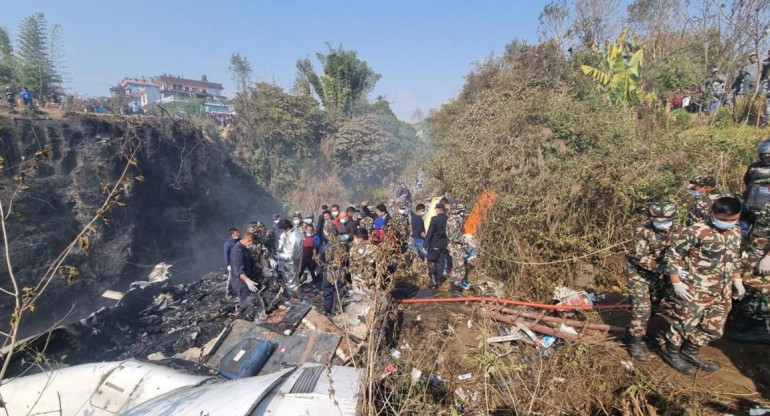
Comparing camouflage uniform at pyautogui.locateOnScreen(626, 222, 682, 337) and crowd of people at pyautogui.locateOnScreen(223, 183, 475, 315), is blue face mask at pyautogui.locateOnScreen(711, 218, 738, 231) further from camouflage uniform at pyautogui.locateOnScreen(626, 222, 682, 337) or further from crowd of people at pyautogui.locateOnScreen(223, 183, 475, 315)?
crowd of people at pyautogui.locateOnScreen(223, 183, 475, 315)

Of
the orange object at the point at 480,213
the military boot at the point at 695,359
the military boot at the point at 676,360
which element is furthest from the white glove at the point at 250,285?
the military boot at the point at 695,359

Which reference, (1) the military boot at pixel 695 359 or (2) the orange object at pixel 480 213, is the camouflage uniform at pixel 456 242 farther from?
(1) the military boot at pixel 695 359

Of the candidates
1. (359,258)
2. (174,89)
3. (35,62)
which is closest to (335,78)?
(35,62)

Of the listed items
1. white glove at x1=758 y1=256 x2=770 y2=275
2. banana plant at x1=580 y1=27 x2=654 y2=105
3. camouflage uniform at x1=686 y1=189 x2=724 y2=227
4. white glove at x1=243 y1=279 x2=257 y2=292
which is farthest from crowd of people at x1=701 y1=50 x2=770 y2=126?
white glove at x1=243 y1=279 x2=257 y2=292

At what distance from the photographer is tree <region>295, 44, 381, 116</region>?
22.6 m

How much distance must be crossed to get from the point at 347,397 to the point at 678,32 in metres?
16.2

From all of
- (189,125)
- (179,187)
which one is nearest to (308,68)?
(189,125)

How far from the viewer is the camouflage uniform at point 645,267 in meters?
3.35

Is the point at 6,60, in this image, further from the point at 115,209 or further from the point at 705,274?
the point at 705,274

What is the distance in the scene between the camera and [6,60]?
14.4 m

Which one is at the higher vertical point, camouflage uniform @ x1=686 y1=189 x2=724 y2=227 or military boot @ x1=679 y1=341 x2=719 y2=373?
camouflage uniform @ x1=686 y1=189 x2=724 y2=227

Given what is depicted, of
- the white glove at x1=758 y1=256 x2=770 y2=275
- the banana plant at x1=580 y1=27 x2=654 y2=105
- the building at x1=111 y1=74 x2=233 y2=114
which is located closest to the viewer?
the white glove at x1=758 y1=256 x2=770 y2=275

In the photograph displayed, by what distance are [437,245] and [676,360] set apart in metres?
3.27

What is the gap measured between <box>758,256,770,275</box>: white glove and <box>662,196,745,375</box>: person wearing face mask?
1.38ft
